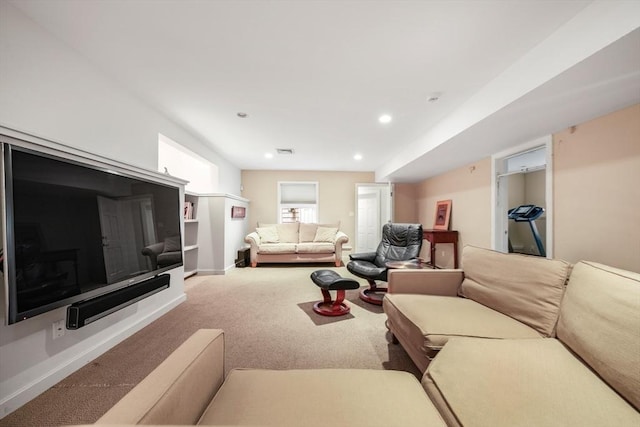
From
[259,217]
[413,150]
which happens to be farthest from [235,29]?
[259,217]

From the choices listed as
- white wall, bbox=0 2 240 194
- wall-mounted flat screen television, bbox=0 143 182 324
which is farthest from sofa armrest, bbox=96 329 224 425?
white wall, bbox=0 2 240 194

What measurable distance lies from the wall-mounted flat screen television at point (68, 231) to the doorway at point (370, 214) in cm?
499

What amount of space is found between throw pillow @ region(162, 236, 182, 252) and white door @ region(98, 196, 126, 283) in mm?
491

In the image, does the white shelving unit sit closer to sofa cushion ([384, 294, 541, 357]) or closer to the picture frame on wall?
sofa cushion ([384, 294, 541, 357])

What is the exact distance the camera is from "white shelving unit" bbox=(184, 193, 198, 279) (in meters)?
4.05

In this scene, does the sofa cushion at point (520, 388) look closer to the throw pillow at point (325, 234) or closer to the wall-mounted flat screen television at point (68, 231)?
the wall-mounted flat screen television at point (68, 231)

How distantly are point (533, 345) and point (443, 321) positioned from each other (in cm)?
39

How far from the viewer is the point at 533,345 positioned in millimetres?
1109

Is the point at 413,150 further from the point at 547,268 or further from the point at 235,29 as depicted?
the point at 235,29

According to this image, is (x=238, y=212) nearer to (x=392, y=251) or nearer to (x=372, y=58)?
(x=392, y=251)

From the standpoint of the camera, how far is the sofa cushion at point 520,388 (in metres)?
0.74

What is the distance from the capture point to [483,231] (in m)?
3.82

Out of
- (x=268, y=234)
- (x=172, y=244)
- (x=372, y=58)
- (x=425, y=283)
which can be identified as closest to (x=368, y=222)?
(x=268, y=234)

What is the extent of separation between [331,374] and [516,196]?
5776mm
